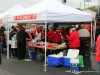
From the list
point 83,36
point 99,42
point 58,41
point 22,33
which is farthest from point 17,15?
point 99,42

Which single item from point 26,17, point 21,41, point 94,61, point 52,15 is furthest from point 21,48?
point 94,61

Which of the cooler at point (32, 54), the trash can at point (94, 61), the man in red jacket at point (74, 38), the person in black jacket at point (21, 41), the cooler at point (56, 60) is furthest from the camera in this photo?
the cooler at point (32, 54)

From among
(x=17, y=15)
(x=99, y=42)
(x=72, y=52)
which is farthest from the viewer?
(x=17, y=15)

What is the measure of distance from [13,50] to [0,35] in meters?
1.62

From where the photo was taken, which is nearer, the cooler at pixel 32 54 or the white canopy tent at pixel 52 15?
the white canopy tent at pixel 52 15

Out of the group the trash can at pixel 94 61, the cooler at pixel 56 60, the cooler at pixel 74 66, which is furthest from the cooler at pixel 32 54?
the trash can at pixel 94 61

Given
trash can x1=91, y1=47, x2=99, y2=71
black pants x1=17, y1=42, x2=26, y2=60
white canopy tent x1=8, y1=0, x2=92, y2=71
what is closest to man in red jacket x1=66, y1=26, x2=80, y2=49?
white canopy tent x1=8, y1=0, x2=92, y2=71

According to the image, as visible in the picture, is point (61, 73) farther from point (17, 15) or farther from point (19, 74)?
point (17, 15)

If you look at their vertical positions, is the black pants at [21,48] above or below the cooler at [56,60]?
above

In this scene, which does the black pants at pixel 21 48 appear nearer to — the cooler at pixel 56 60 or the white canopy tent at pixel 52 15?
the white canopy tent at pixel 52 15

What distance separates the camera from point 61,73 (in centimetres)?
539

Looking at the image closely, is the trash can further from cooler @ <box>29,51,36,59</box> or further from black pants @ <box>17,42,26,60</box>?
black pants @ <box>17,42,26,60</box>

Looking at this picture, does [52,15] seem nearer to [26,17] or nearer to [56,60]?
[26,17]

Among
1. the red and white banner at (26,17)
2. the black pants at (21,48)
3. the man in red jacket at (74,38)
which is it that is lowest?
the black pants at (21,48)
